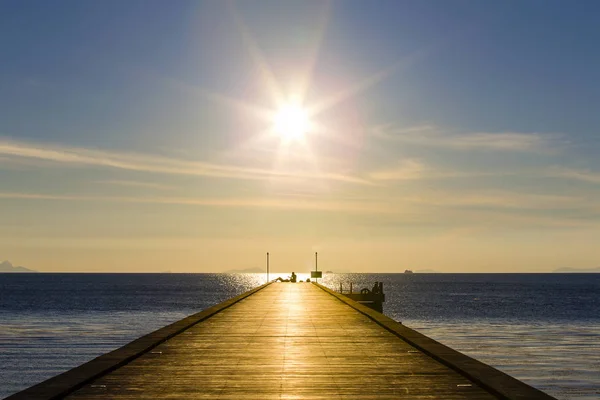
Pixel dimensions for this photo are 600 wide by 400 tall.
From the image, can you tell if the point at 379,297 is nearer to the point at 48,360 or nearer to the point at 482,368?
the point at 48,360

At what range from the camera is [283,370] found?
1573 centimetres

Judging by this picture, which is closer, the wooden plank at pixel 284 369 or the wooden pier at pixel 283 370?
the wooden pier at pixel 283 370

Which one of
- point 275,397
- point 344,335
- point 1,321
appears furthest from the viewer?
point 1,321

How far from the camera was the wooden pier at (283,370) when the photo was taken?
13.0 metres

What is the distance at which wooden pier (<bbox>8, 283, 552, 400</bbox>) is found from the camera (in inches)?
510

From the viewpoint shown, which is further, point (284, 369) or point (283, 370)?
point (284, 369)

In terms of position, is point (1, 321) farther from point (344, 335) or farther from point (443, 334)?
point (344, 335)

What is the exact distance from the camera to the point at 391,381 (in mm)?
14234

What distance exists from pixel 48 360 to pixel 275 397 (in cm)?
3219

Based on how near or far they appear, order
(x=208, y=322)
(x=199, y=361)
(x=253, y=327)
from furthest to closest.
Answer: (x=208, y=322), (x=253, y=327), (x=199, y=361)

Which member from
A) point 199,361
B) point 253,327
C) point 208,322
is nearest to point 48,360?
point 208,322

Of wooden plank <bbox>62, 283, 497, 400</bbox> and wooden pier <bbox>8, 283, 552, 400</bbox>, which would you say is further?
wooden plank <bbox>62, 283, 497, 400</bbox>

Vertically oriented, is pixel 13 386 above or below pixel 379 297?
below

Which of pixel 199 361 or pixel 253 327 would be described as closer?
pixel 199 361
